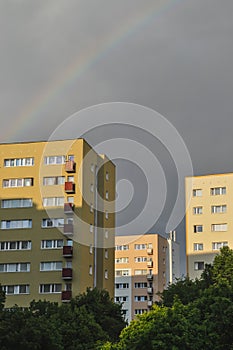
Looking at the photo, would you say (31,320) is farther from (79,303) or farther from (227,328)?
(79,303)

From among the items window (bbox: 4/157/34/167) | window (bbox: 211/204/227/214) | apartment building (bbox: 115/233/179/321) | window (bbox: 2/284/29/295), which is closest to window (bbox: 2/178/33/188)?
window (bbox: 4/157/34/167)

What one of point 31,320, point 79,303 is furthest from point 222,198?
point 31,320

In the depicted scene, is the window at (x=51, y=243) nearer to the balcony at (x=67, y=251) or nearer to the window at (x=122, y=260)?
the balcony at (x=67, y=251)

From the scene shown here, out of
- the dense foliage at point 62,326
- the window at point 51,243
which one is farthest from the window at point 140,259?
the dense foliage at point 62,326

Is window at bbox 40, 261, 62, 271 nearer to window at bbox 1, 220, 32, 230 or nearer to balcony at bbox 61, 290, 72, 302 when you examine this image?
balcony at bbox 61, 290, 72, 302

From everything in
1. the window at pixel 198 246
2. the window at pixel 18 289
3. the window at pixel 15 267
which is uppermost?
the window at pixel 198 246

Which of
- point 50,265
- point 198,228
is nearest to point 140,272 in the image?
point 198,228

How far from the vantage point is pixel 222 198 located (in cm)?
8525

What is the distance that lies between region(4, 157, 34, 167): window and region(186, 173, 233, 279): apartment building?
23.2 m

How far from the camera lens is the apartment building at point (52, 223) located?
7000cm

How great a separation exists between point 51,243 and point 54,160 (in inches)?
367

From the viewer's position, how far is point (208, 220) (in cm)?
8519

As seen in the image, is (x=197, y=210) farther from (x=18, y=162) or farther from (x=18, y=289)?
(x=18, y=289)

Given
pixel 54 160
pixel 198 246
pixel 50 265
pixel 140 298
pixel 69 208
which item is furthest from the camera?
pixel 140 298
